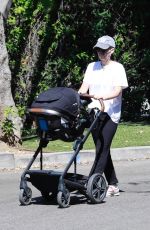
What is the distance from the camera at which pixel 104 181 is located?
815cm

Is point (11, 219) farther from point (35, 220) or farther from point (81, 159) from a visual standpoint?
point (81, 159)

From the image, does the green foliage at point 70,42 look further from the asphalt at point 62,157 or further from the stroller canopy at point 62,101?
the stroller canopy at point 62,101

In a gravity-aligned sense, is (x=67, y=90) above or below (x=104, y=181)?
above

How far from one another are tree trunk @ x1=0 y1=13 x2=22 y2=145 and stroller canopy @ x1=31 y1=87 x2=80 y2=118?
17.3 feet

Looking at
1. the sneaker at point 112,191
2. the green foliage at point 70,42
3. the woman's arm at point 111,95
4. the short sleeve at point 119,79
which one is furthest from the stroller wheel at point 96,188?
the green foliage at point 70,42

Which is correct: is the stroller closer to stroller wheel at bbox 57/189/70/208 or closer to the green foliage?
stroller wheel at bbox 57/189/70/208

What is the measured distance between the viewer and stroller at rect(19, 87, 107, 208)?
7707mm

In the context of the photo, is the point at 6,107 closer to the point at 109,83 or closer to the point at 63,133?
the point at 109,83

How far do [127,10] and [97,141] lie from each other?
12397 millimetres

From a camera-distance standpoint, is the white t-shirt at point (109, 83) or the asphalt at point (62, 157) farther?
the asphalt at point (62, 157)

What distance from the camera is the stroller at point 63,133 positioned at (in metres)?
7.71

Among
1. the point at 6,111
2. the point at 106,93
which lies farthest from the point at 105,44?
the point at 6,111

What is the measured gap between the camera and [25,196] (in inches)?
317

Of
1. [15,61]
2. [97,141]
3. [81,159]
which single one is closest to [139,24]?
[15,61]
